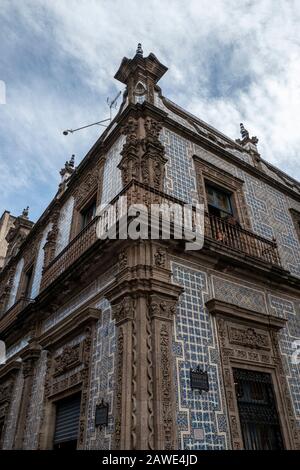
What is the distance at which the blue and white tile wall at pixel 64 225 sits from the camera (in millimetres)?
9717

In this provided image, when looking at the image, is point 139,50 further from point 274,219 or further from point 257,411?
point 257,411

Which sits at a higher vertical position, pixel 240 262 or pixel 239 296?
pixel 240 262

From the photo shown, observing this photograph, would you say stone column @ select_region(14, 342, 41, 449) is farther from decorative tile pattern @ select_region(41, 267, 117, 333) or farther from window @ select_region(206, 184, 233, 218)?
window @ select_region(206, 184, 233, 218)

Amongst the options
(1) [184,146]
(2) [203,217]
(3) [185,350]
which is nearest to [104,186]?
(1) [184,146]

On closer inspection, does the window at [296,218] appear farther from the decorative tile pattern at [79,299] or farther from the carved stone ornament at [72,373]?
the carved stone ornament at [72,373]

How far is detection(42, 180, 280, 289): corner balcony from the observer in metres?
6.45

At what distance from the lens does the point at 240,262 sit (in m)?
6.83

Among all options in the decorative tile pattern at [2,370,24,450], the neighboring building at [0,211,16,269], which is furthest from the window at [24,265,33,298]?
the neighboring building at [0,211,16,269]

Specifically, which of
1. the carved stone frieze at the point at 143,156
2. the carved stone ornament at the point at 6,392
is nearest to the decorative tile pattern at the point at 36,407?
the carved stone ornament at the point at 6,392

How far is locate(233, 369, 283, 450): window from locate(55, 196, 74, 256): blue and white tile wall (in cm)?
549

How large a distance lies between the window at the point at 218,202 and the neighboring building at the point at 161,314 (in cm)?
4

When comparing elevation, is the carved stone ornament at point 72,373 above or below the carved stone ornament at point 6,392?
below

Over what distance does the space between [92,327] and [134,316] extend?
132cm

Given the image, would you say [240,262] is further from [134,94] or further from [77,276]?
[134,94]
